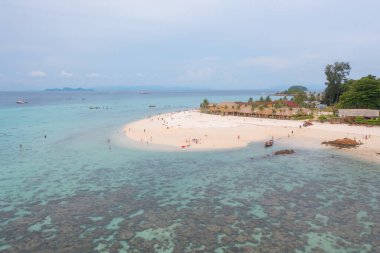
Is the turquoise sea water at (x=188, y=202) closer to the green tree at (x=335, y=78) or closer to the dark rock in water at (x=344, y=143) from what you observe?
the dark rock in water at (x=344, y=143)

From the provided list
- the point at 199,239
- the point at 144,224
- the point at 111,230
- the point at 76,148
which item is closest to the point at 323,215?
the point at 199,239

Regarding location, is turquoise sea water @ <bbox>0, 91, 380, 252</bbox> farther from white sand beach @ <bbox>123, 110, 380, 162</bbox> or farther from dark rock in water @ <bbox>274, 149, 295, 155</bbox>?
white sand beach @ <bbox>123, 110, 380, 162</bbox>

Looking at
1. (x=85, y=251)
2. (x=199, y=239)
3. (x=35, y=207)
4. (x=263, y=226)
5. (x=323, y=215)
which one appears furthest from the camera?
(x=35, y=207)

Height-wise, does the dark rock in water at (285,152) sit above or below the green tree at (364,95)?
below

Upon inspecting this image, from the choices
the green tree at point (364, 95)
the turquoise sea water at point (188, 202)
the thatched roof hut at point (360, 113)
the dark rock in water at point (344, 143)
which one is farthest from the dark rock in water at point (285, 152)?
the green tree at point (364, 95)

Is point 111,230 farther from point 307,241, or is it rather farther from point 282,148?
point 282,148

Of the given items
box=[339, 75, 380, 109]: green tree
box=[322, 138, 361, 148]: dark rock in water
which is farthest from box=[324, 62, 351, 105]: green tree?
box=[322, 138, 361, 148]: dark rock in water
